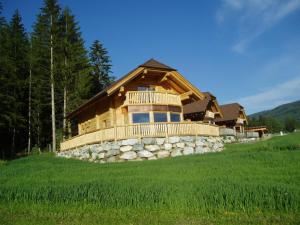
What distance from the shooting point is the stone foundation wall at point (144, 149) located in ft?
68.4

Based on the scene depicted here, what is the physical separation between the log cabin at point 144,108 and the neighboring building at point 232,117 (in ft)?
71.6

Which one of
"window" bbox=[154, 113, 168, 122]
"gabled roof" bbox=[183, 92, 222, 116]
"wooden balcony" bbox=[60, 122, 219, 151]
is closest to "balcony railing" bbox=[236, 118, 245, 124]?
"gabled roof" bbox=[183, 92, 222, 116]

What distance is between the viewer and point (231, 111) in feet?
165

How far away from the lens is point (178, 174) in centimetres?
1334

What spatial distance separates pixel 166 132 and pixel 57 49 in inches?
856

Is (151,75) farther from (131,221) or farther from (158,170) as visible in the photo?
(131,221)

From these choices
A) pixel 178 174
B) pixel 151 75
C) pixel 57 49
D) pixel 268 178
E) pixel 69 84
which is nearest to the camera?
pixel 268 178

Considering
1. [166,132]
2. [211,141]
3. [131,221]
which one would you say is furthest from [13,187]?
[211,141]

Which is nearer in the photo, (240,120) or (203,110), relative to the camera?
(203,110)

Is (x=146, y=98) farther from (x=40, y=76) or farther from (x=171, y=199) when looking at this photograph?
(x=40, y=76)

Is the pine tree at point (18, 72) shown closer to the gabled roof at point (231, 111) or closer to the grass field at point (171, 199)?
the grass field at point (171, 199)

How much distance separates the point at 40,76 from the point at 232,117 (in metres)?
29.3

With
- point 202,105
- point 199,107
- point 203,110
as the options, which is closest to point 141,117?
point 203,110

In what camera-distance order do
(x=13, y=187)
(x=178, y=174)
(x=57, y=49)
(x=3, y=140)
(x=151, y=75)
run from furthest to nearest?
Result: (x=3, y=140), (x=57, y=49), (x=151, y=75), (x=178, y=174), (x=13, y=187)
